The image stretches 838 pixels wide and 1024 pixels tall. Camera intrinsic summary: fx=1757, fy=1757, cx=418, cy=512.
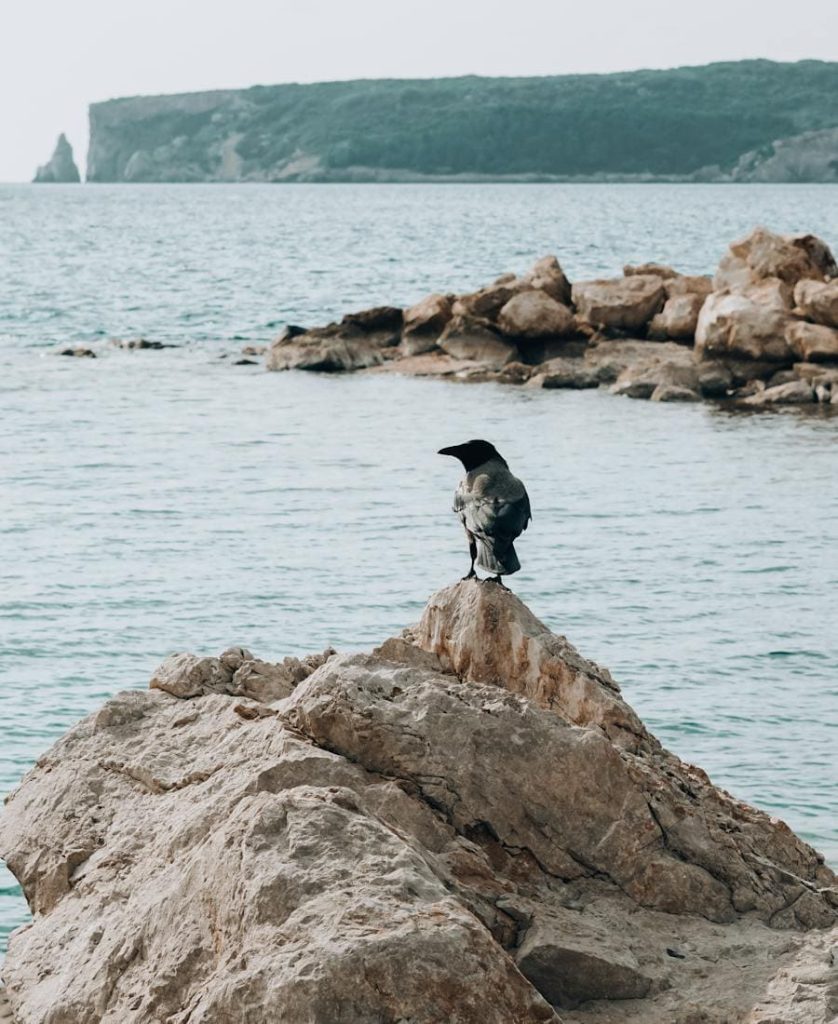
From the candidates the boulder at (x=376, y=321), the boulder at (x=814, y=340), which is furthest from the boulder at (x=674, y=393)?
the boulder at (x=376, y=321)

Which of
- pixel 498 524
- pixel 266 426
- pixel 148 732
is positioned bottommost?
pixel 266 426

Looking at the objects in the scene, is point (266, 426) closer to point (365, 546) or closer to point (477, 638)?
point (365, 546)

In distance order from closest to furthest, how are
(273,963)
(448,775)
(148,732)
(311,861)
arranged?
(273,963)
(311,861)
(448,775)
(148,732)

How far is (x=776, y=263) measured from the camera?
45062mm

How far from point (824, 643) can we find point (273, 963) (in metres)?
14.7

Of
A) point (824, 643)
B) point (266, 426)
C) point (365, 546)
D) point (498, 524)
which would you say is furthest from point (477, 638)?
point (266, 426)

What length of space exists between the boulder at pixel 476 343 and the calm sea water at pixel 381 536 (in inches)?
80.1

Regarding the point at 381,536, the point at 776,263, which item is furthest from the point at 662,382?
the point at 381,536

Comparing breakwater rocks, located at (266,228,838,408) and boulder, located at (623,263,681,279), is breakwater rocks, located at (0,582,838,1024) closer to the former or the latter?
breakwater rocks, located at (266,228,838,408)

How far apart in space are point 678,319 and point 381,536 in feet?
67.9

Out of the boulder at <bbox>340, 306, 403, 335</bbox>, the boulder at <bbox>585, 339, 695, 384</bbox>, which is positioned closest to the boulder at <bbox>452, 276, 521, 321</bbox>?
the boulder at <bbox>585, 339, 695, 384</bbox>

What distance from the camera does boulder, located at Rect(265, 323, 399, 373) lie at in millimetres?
48188

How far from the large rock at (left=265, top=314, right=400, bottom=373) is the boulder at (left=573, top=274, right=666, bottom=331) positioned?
5.96 m

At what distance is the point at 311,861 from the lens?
6.52m
